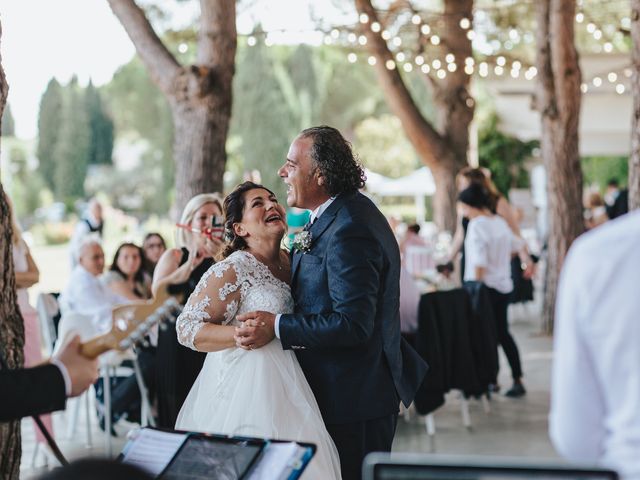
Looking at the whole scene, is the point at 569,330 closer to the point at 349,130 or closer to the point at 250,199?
the point at 250,199

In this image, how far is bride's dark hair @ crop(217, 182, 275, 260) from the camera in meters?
3.61

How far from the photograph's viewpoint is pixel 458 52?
41.4ft

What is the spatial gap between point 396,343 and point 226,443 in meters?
1.29

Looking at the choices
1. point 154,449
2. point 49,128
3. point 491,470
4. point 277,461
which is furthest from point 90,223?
point 49,128

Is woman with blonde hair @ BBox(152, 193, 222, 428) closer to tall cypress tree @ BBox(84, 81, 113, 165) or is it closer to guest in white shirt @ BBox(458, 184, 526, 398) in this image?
guest in white shirt @ BBox(458, 184, 526, 398)

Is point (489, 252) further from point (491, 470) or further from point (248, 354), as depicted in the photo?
point (491, 470)

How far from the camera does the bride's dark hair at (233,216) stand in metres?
3.61

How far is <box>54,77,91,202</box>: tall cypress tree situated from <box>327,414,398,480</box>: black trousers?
41.0 metres

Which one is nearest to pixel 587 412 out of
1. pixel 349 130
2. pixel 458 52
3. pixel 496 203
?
pixel 496 203

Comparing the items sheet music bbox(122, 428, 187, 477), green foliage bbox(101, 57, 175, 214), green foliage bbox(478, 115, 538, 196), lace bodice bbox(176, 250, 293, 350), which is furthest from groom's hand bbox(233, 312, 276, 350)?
green foliage bbox(101, 57, 175, 214)

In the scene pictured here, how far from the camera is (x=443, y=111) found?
1266 centimetres

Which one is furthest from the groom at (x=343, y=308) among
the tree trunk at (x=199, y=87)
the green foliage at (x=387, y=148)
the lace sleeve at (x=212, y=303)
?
the green foliage at (x=387, y=148)

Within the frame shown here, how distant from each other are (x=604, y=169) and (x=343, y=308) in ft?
97.7

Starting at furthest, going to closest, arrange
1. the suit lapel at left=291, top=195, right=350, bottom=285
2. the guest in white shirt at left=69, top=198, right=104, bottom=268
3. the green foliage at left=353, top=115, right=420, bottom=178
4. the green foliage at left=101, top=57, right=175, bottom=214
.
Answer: the green foliage at left=101, top=57, right=175, bottom=214 < the green foliage at left=353, top=115, right=420, bottom=178 < the guest in white shirt at left=69, top=198, right=104, bottom=268 < the suit lapel at left=291, top=195, right=350, bottom=285
